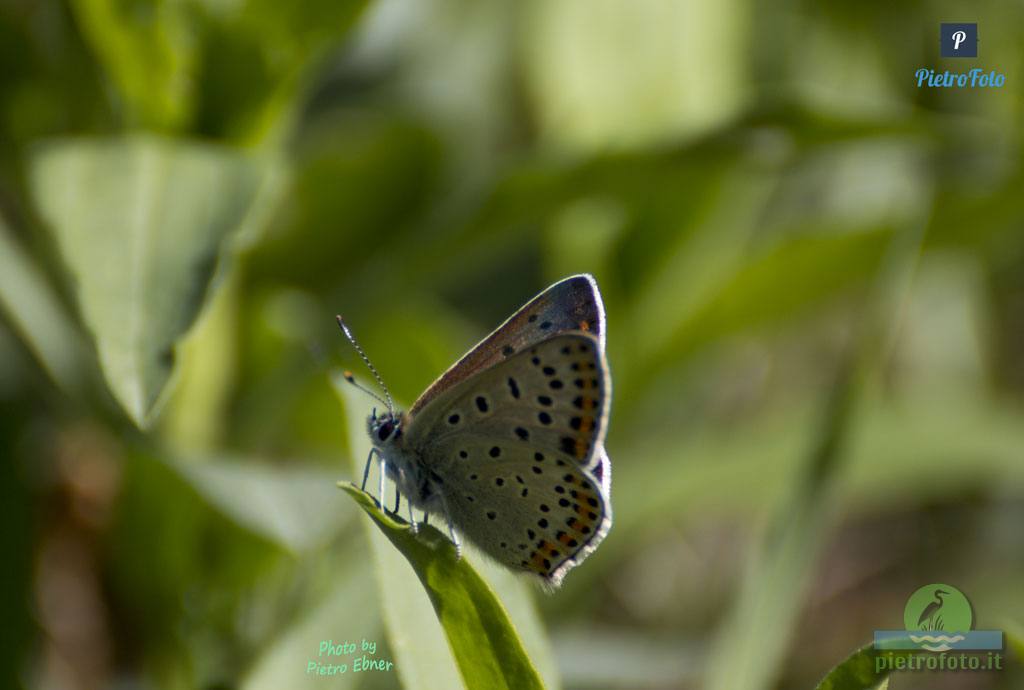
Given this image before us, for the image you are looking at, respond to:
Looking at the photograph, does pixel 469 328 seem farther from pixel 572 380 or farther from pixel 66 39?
pixel 572 380

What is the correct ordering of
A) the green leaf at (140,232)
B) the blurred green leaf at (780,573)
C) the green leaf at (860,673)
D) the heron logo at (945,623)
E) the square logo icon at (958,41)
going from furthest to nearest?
the square logo icon at (958,41)
the blurred green leaf at (780,573)
the heron logo at (945,623)
the green leaf at (140,232)
the green leaf at (860,673)

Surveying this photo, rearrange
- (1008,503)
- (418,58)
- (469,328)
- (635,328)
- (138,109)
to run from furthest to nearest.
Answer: (418,58) → (1008,503) → (469,328) → (635,328) → (138,109)

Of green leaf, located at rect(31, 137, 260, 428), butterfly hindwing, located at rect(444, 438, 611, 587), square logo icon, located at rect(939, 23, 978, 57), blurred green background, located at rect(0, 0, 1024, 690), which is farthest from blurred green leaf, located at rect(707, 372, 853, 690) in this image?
square logo icon, located at rect(939, 23, 978, 57)

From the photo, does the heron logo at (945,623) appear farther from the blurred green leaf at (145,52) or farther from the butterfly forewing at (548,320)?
the blurred green leaf at (145,52)

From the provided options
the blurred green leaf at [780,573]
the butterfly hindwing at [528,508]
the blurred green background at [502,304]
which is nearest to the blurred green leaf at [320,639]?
the blurred green background at [502,304]

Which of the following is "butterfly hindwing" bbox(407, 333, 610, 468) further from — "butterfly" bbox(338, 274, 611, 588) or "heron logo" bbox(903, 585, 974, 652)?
"heron logo" bbox(903, 585, 974, 652)

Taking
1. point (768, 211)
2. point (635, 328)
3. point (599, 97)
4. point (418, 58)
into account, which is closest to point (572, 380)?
point (635, 328)
